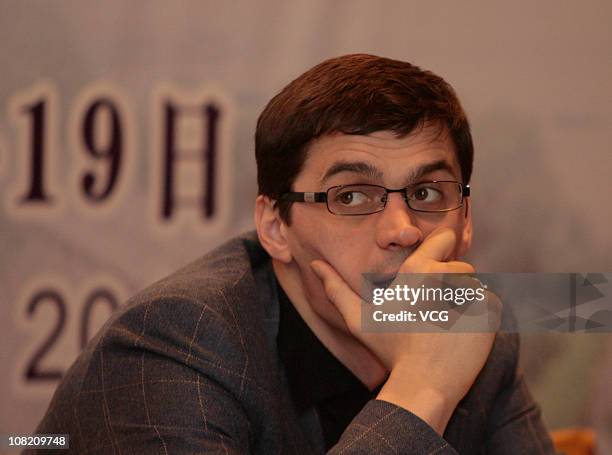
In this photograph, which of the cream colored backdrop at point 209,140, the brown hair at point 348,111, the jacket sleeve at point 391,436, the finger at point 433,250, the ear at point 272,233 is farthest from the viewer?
the cream colored backdrop at point 209,140

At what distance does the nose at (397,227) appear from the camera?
118cm

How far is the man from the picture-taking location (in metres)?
1.08

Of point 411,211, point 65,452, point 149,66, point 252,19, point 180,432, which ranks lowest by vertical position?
point 65,452

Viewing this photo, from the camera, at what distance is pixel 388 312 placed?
1.14m

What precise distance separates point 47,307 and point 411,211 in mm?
1070

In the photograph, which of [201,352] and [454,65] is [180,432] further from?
[454,65]

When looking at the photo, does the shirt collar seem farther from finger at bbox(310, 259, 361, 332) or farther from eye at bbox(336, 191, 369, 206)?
eye at bbox(336, 191, 369, 206)

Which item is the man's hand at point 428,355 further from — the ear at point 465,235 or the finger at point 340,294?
the ear at point 465,235

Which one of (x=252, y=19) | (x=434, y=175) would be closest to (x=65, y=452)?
(x=434, y=175)

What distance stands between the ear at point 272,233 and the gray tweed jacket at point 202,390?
2.2 inches

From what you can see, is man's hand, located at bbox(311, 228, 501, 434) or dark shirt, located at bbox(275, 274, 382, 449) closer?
man's hand, located at bbox(311, 228, 501, 434)

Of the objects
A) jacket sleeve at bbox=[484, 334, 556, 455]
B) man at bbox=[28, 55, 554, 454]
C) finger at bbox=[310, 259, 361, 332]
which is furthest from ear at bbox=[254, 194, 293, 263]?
jacket sleeve at bbox=[484, 334, 556, 455]

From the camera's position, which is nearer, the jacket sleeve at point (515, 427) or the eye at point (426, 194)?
the eye at point (426, 194)

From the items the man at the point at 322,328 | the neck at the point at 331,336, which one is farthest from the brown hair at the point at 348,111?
the neck at the point at 331,336
